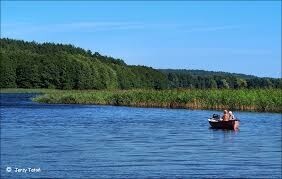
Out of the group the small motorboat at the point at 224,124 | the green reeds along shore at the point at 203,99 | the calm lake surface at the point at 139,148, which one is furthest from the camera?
the green reeds along shore at the point at 203,99

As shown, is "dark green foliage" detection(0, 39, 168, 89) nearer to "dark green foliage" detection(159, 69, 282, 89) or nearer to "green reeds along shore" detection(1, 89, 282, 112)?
"dark green foliage" detection(159, 69, 282, 89)

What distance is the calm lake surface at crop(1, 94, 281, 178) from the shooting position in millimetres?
23234

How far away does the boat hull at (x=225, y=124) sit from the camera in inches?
1689

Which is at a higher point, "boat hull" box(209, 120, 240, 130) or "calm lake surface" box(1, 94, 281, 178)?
"boat hull" box(209, 120, 240, 130)

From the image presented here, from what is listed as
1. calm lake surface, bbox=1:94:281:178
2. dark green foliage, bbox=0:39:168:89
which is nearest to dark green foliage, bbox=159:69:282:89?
dark green foliage, bbox=0:39:168:89

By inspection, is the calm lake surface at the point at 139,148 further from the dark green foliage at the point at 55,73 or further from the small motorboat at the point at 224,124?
the dark green foliage at the point at 55,73

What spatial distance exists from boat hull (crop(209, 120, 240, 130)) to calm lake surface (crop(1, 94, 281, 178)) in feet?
2.64

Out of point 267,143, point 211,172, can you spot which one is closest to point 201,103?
point 267,143

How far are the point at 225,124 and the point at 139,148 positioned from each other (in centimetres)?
1390

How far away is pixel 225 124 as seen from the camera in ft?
143

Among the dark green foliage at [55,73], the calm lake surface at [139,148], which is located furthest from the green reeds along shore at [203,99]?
the dark green foliage at [55,73]

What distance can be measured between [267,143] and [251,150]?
12.9 ft

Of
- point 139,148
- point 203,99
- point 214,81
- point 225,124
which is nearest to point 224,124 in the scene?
point 225,124

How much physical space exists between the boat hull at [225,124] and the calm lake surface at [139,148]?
803mm
